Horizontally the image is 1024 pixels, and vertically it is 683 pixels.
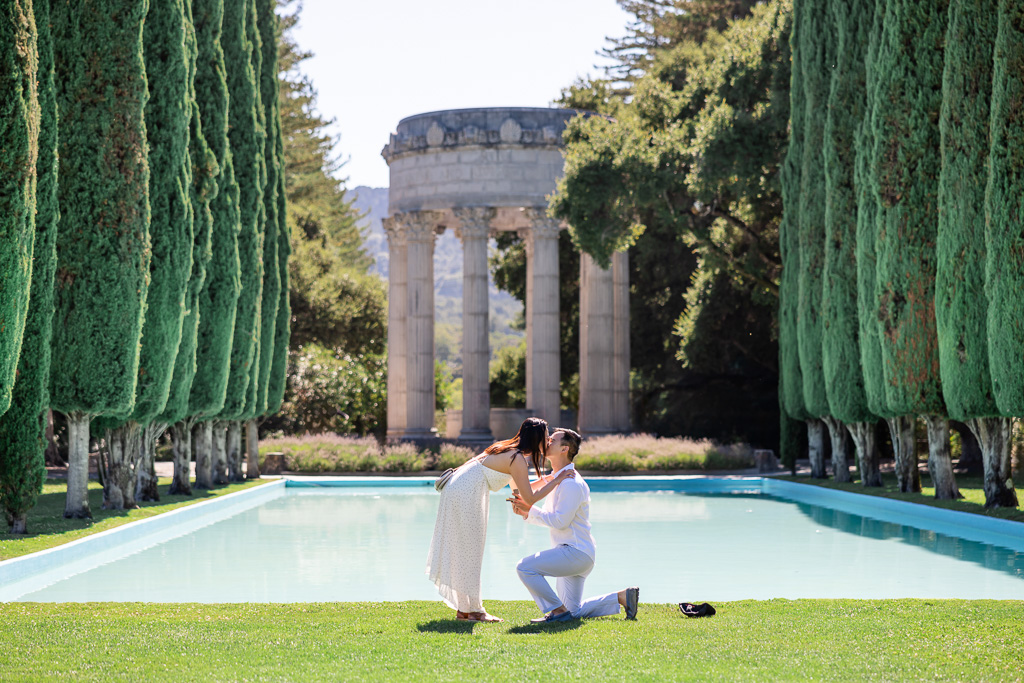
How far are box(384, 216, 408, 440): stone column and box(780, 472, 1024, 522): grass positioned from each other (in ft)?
54.7

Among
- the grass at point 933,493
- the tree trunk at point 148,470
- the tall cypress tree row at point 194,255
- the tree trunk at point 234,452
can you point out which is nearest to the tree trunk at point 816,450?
the grass at point 933,493

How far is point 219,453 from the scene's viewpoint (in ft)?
98.3

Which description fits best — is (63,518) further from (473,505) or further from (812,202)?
(812,202)

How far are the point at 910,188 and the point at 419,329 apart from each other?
930 inches

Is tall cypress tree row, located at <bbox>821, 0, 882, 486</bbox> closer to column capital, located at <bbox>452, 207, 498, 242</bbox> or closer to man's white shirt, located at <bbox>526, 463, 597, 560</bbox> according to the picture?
column capital, located at <bbox>452, 207, 498, 242</bbox>

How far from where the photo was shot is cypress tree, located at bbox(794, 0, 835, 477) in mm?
26938

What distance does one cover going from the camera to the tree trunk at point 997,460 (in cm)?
1948

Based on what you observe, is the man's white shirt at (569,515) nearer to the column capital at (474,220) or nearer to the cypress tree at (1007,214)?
the cypress tree at (1007,214)

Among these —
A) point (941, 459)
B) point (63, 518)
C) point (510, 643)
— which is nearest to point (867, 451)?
point (941, 459)

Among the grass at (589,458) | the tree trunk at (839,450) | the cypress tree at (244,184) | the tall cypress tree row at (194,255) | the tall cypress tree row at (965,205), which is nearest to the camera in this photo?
the tall cypress tree row at (965,205)

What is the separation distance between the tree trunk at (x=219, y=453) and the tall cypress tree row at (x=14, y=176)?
1633cm

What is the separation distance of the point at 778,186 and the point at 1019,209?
15815 mm

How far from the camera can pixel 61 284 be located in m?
18.2

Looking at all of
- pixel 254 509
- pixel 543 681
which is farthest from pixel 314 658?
pixel 254 509
